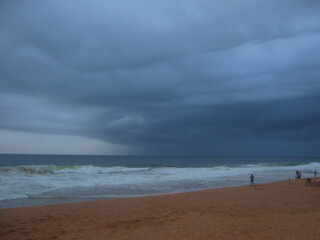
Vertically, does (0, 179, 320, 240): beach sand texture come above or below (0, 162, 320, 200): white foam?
above

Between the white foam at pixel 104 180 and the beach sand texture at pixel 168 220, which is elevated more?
the beach sand texture at pixel 168 220

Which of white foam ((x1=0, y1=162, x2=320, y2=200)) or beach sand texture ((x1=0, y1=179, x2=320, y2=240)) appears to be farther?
white foam ((x1=0, y1=162, x2=320, y2=200))

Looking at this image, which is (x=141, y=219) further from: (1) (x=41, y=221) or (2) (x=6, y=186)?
(2) (x=6, y=186)

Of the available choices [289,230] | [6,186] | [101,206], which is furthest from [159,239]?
[6,186]

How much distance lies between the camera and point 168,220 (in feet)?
35.9

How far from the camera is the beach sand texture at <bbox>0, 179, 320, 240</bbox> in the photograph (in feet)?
29.7

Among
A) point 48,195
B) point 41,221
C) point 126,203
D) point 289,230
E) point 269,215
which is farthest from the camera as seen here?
point 48,195

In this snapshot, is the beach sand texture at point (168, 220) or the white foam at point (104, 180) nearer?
the beach sand texture at point (168, 220)

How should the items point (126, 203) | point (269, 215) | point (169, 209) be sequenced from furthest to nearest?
1. point (126, 203)
2. point (169, 209)
3. point (269, 215)

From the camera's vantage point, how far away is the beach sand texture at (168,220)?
9.05m

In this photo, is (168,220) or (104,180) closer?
(168,220)

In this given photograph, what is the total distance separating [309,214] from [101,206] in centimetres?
941

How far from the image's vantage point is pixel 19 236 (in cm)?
903

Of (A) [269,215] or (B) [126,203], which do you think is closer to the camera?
(A) [269,215]
